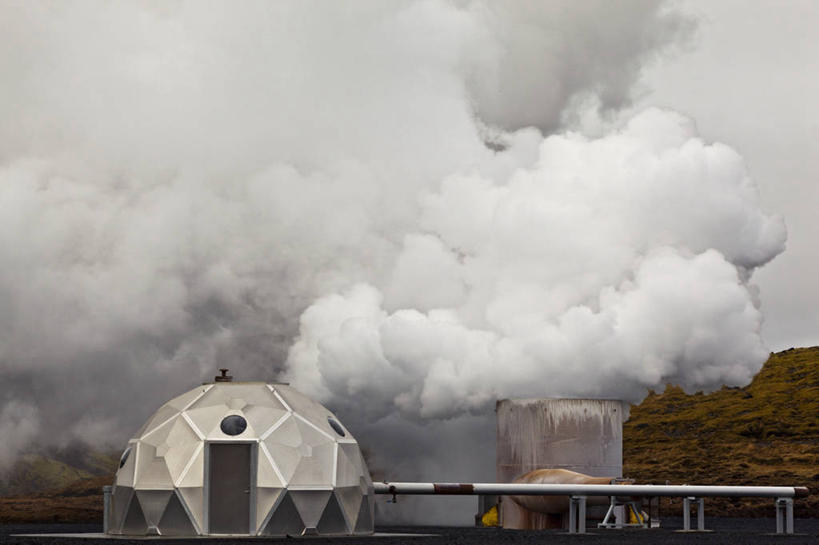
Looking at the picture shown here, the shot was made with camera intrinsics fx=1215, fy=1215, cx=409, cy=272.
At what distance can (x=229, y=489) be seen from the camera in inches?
1709

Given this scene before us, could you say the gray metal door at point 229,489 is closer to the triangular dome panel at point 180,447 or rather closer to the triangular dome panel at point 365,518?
the triangular dome panel at point 180,447

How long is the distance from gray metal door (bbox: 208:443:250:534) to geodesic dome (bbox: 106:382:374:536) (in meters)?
0.04

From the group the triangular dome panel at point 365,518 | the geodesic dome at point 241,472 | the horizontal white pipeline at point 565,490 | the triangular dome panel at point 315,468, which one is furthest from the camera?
the horizontal white pipeline at point 565,490

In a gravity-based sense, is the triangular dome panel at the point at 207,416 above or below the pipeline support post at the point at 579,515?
above

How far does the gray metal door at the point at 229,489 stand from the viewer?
43.1 m

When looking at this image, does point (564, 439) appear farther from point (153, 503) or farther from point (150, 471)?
point (153, 503)

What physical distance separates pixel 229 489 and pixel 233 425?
2.33 metres

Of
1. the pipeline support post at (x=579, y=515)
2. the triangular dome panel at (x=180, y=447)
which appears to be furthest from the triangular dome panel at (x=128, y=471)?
the pipeline support post at (x=579, y=515)

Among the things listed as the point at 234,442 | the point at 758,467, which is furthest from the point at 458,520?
the point at 758,467

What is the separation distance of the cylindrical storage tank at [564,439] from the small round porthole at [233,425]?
75.1 feet

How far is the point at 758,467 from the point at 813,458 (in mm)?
7724

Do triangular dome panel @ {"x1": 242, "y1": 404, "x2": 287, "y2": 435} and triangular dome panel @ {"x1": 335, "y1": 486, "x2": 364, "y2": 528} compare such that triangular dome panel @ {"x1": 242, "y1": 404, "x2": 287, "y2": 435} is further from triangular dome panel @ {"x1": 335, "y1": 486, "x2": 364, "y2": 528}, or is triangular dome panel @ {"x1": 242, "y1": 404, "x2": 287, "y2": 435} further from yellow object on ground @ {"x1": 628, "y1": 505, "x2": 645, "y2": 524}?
yellow object on ground @ {"x1": 628, "y1": 505, "x2": 645, "y2": 524}

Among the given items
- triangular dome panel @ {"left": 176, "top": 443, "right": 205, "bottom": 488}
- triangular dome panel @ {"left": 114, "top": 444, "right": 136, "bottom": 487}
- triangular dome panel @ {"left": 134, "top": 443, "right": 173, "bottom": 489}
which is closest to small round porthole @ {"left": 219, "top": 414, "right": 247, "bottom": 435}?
triangular dome panel @ {"left": 176, "top": 443, "right": 205, "bottom": 488}

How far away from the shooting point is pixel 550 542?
44.6 meters
